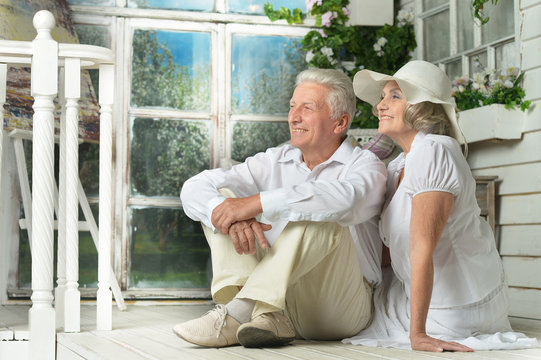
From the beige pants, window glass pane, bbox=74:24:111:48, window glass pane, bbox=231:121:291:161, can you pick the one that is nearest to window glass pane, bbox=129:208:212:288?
window glass pane, bbox=231:121:291:161

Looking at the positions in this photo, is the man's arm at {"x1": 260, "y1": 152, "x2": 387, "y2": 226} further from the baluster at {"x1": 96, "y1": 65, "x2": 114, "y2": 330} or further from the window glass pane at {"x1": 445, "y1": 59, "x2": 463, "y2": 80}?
the window glass pane at {"x1": 445, "y1": 59, "x2": 463, "y2": 80}

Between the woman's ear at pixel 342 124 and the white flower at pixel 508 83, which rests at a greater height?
the white flower at pixel 508 83

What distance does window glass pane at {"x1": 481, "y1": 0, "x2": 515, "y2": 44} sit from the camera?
143 inches

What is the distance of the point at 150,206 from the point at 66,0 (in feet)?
4.25

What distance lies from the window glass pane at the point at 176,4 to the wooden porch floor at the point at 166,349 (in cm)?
211

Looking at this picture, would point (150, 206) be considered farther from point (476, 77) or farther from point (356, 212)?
point (356, 212)

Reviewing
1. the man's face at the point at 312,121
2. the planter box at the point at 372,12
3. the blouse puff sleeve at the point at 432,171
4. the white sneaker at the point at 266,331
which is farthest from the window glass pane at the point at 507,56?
the white sneaker at the point at 266,331

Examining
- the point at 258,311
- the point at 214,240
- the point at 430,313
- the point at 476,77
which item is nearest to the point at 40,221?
the point at 214,240

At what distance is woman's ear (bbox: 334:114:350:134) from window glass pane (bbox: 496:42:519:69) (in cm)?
139

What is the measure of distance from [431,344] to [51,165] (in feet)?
4.40

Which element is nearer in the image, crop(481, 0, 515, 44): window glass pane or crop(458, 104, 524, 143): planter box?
crop(458, 104, 524, 143): planter box

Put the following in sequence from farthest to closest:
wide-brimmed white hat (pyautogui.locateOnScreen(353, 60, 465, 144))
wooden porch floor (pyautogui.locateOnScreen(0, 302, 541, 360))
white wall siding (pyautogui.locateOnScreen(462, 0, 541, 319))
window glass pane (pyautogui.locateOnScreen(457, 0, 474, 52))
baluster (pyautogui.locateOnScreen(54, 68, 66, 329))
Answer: window glass pane (pyautogui.locateOnScreen(457, 0, 474, 52))
white wall siding (pyautogui.locateOnScreen(462, 0, 541, 319))
baluster (pyautogui.locateOnScreen(54, 68, 66, 329))
wide-brimmed white hat (pyautogui.locateOnScreen(353, 60, 465, 144))
wooden porch floor (pyautogui.locateOnScreen(0, 302, 541, 360))

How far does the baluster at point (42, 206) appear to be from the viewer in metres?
2.37

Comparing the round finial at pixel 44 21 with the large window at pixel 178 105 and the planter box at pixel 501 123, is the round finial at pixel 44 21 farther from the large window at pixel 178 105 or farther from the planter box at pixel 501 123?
the planter box at pixel 501 123
